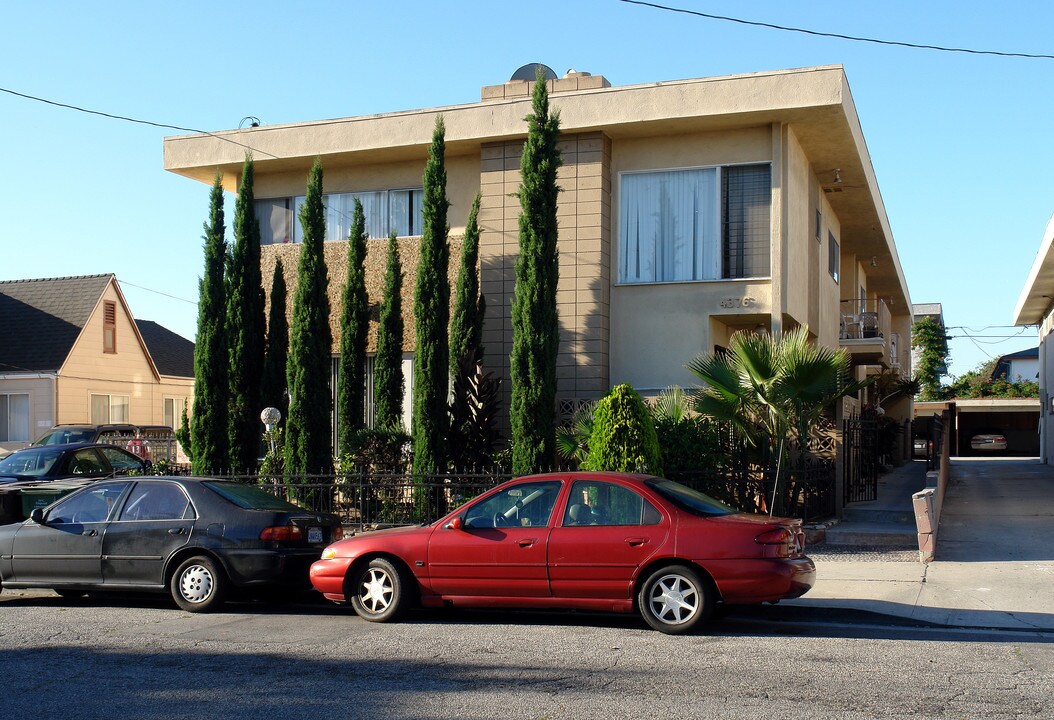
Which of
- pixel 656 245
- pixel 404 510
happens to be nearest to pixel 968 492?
pixel 656 245

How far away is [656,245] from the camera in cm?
1794

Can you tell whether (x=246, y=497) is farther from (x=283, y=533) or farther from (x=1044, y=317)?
(x=1044, y=317)

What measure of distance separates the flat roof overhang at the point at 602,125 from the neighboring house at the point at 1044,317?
1175 cm

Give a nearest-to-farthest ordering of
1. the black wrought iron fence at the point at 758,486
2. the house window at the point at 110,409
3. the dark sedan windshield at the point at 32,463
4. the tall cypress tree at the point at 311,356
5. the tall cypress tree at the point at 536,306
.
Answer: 1. the black wrought iron fence at the point at 758,486
2. the tall cypress tree at the point at 536,306
3. the dark sedan windshield at the point at 32,463
4. the tall cypress tree at the point at 311,356
5. the house window at the point at 110,409

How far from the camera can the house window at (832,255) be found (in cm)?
2232

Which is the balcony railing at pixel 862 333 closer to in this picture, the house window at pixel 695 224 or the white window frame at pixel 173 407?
the house window at pixel 695 224

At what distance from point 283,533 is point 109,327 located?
82.1 feet

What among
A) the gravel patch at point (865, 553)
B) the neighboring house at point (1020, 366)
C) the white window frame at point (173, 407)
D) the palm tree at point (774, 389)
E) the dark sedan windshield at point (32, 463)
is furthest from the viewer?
the neighboring house at point (1020, 366)

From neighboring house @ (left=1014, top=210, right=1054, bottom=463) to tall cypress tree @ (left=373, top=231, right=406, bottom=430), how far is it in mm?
19201

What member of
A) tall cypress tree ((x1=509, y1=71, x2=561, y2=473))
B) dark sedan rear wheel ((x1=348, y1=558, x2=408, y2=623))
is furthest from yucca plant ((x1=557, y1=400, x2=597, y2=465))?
dark sedan rear wheel ((x1=348, y1=558, x2=408, y2=623))

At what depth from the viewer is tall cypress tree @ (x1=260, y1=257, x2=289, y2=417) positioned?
18.2m

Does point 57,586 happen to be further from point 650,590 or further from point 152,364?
point 152,364

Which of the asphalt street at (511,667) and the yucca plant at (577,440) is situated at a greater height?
the yucca plant at (577,440)

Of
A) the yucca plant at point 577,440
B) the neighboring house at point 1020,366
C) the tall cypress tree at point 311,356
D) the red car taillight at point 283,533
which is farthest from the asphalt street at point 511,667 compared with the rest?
the neighboring house at point 1020,366
